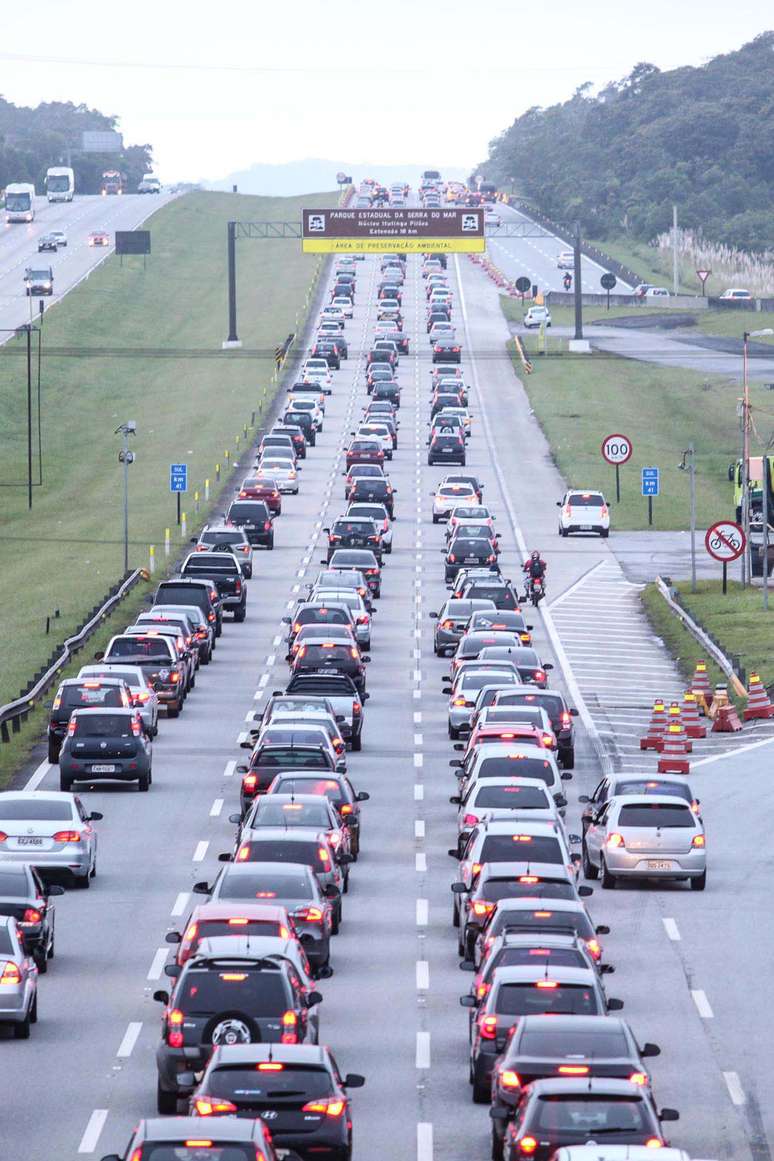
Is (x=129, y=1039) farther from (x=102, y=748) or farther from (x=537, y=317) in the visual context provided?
(x=537, y=317)

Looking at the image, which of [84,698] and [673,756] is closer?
[673,756]

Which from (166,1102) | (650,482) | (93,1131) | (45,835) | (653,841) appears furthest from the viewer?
(650,482)

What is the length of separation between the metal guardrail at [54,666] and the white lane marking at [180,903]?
44.7 feet

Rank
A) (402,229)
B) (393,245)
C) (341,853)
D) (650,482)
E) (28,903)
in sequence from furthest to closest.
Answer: (393,245), (402,229), (650,482), (341,853), (28,903)

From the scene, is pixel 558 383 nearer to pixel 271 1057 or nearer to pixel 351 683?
pixel 351 683

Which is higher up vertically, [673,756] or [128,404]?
[128,404]

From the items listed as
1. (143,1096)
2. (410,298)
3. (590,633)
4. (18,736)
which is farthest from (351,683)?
(410,298)

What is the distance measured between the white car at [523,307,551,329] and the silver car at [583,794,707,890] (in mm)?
104600

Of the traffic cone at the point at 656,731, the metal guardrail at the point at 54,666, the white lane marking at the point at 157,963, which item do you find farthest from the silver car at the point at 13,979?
the traffic cone at the point at 656,731

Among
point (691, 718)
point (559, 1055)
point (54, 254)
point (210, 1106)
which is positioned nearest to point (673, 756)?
point (691, 718)

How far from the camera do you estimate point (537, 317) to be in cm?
13612

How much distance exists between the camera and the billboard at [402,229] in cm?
12219

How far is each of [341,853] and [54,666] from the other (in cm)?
2109

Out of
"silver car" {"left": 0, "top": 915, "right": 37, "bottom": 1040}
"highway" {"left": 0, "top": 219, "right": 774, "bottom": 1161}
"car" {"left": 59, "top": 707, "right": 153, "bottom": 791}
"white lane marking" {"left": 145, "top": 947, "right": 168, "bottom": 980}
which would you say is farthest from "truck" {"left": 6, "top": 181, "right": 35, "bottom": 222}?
"silver car" {"left": 0, "top": 915, "right": 37, "bottom": 1040}
